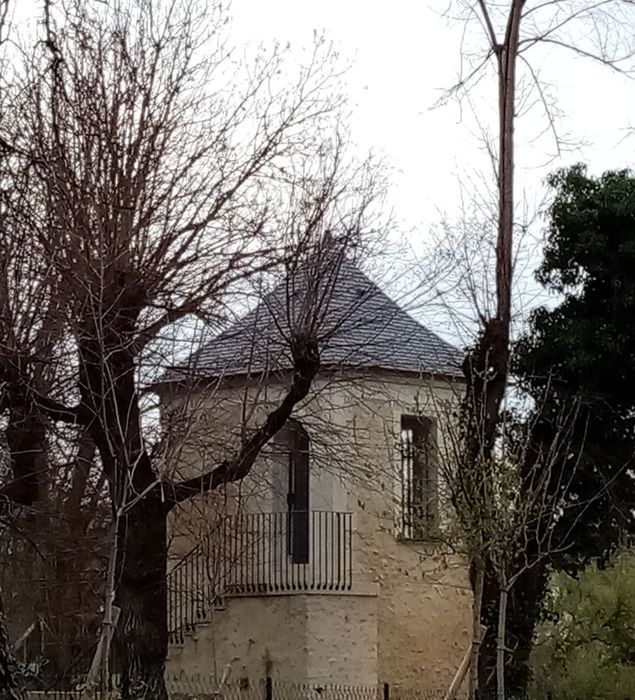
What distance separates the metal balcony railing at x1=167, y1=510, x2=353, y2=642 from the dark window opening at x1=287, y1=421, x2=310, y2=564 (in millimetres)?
22

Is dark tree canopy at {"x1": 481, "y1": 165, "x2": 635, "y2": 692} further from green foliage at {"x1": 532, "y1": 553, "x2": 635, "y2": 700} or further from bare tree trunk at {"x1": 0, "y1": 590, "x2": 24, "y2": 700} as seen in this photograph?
bare tree trunk at {"x1": 0, "y1": 590, "x2": 24, "y2": 700}

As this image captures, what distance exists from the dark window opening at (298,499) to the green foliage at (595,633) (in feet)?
15.3

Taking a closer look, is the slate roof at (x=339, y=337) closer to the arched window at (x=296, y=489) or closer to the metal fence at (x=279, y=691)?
the arched window at (x=296, y=489)

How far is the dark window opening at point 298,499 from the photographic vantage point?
22125mm

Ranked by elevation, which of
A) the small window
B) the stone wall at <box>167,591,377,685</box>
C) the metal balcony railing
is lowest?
the stone wall at <box>167,591,377,685</box>

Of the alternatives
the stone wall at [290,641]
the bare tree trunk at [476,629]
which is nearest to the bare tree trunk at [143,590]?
the bare tree trunk at [476,629]

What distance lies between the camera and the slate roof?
1734cm

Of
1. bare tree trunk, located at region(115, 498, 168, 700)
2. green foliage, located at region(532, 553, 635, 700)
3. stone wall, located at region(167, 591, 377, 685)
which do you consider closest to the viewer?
bare tree trunk, located at region(115, 498, 168, 700)

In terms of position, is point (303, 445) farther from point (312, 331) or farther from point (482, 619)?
point (312, 331)

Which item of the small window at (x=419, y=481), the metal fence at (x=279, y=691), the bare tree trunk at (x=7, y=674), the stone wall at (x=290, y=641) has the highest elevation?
the small window at (x=419, y=481)

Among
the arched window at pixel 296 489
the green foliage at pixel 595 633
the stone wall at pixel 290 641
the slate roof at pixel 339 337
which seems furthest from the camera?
the arched window at pixel 296 489

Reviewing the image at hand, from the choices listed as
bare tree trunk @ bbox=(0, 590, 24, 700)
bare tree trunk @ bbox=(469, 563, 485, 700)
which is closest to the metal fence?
bare tree trunk @ bbox=(469, 563, 485, 700)

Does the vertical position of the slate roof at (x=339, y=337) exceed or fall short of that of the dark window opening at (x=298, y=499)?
it exceeds it

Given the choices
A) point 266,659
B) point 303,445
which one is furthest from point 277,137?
point 266,659
